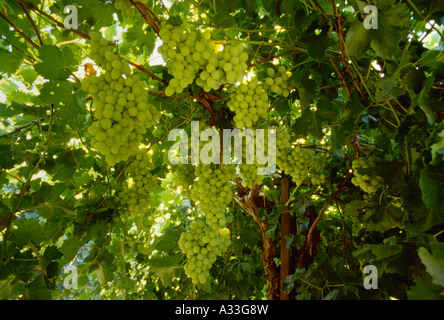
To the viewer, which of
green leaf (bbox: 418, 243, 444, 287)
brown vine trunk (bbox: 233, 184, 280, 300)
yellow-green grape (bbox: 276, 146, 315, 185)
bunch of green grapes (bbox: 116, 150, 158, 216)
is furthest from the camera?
brown vine trunk (bbox: 233, 184, 280, 300)

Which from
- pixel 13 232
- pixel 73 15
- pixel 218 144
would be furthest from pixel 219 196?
pixel 73 15

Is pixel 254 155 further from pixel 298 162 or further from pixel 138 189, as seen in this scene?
pixel 138 189

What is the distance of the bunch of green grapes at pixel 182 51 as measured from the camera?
1.02m

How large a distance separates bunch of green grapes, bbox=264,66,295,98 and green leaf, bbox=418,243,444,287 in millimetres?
815

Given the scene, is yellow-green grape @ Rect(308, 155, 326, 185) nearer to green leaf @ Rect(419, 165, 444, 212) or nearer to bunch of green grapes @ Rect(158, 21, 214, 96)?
green leaf @ Rect(419, 165, 444, 212)

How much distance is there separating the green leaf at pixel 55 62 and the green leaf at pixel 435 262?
1.42m

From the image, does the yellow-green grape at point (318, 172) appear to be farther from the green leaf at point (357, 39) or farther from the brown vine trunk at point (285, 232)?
the green leaf at point (357, 39)

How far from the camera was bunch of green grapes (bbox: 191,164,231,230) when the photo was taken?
1.44 meters

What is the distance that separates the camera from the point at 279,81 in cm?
129

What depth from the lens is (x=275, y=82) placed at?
51.1 inches

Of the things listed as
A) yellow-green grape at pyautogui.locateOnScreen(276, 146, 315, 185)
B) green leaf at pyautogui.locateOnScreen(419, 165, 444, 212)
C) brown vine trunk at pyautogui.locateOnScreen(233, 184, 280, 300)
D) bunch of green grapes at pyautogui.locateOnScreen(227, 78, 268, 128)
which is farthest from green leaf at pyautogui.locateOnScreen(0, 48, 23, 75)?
brown vine trunk at pyautogui.locateOnScreen(233, 184, 280, 300)

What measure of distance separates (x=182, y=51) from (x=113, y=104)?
1.02 ft

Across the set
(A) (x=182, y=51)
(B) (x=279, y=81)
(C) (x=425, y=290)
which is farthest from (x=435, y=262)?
(A) (x=182, y=51)

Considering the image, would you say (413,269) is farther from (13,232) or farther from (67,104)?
(13,232)
